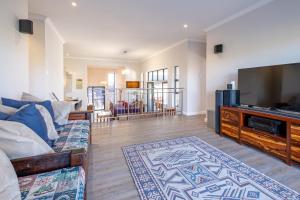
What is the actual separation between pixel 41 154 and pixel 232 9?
407 centimetres

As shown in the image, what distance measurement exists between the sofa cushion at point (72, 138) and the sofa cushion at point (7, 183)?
0.68 metres

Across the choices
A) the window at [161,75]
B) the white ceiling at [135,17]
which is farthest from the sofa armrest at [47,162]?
the window at [161,75]

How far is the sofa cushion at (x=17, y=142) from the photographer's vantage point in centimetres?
100

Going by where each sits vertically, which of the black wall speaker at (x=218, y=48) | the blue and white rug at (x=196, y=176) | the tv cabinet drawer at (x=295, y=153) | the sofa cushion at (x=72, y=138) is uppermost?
the black wall speaker at (x=218, y=48)

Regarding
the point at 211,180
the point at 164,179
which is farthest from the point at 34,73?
the point at 211,180

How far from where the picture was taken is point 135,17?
12.7 ft

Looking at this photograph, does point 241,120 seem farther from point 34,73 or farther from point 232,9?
point 34,73

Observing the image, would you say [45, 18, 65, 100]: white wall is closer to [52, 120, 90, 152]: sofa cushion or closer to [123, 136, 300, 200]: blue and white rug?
[52, 120, 90, 152]: sofa cushion

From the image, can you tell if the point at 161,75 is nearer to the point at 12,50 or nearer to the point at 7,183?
the point at 12,50

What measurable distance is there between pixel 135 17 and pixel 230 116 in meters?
2.99

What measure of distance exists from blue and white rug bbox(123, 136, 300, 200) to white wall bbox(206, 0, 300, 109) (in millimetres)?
2053

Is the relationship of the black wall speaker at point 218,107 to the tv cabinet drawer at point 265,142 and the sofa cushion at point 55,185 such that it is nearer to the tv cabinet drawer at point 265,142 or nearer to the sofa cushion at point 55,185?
the tv cabinet drawer at point 265,142

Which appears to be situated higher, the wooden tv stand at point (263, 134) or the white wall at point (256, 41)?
the white wall at point (256, 41)

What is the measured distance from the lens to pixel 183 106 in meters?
6.10
